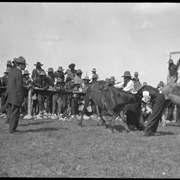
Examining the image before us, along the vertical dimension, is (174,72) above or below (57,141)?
above

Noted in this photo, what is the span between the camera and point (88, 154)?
8680mm

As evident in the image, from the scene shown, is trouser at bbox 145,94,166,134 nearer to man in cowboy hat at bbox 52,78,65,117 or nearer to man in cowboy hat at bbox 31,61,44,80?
man in cowboy hat at bbox 52,78,65,117

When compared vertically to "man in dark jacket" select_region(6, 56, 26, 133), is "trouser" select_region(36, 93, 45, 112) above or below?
below

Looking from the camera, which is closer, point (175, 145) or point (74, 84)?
point (175, 145)

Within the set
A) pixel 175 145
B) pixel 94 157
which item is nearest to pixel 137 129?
pixel 175 145

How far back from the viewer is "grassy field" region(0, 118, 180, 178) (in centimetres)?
700

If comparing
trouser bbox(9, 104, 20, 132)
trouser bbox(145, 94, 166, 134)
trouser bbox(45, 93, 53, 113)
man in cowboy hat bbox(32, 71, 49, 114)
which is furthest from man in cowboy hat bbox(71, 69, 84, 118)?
trouser bbox(145, 94, 166, 134)

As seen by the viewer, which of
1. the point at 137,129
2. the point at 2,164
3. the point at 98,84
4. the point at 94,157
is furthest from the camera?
the point at 98,84

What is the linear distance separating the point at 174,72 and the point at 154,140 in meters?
2.86

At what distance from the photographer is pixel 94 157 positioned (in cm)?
834

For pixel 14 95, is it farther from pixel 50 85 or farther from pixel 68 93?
pixel 68 93

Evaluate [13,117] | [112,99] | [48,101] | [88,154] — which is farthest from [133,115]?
[48,101]

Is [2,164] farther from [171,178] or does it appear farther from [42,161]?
[171,178]

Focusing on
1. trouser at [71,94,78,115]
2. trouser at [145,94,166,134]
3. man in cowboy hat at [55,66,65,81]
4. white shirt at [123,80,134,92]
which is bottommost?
trouser at [71,94,78,115]
